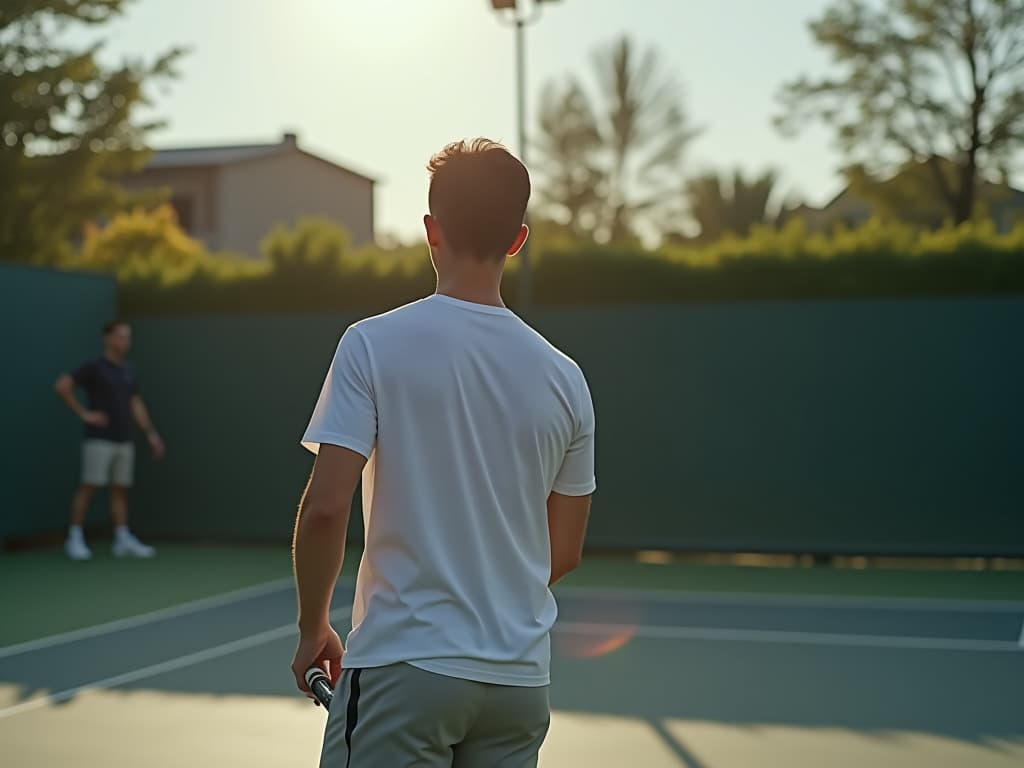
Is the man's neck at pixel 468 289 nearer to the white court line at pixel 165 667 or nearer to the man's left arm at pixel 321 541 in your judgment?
the man's left arm at pixel 321 541

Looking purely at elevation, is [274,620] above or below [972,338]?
below

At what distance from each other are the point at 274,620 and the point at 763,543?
3723 millimetres

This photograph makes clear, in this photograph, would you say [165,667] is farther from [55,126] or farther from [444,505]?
[55,126]

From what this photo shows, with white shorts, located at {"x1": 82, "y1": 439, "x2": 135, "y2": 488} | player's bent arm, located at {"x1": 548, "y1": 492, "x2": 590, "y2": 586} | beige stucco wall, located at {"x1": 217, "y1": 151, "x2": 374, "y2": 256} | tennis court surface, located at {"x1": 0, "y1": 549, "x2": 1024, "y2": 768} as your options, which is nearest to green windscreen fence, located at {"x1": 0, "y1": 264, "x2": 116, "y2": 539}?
white shorts, located at {"x1": 82, "y1": 439, "x2": 135, "y2": 488}

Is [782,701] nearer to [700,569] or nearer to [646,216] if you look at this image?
[700,569]

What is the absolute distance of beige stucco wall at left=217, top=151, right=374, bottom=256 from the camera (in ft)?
116

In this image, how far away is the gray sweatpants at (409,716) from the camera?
1.99 meters

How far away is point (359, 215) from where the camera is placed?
4003 centimetres

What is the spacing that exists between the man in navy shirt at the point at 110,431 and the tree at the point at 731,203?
2788cm

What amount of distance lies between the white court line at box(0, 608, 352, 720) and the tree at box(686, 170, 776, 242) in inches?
1209

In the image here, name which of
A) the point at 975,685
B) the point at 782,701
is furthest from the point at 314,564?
the point at 975,685

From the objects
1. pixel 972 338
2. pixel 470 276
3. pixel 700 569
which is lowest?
pixel 700 569

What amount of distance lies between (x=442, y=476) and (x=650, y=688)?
3.55 metres

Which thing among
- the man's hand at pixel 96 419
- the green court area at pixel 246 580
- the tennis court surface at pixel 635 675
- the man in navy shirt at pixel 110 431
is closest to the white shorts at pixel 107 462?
the man in navy shirt at pixel 110 431
